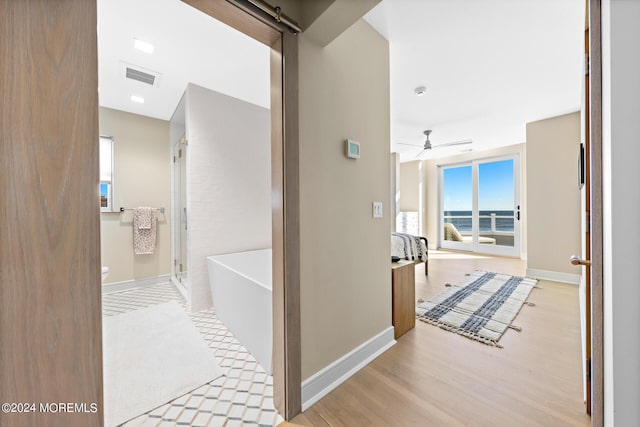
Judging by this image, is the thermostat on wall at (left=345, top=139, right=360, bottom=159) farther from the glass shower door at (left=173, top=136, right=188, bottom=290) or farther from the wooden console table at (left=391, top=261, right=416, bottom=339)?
the glass shower door at (left=173, top=136, right=188, bottom=290)

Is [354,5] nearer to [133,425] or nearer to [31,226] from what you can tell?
[31,226]

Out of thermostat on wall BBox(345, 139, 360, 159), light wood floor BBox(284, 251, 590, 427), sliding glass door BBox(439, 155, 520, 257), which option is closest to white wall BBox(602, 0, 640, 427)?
light wood floor BBox(284, 251, 590, 427)

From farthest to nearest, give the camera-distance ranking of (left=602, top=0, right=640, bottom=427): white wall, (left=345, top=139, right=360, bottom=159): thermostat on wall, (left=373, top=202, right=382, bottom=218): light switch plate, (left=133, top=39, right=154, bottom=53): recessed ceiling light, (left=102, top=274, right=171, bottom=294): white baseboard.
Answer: (left=102, top=274, right=171, bottom=294): white baseboard
(left=133, top=39, right=154, bottom=53): recessed ceiling light
(left=373, top=202, right=382, bottom=218): light switch plate
(left=345, top=139, right=360, bottom=159): thermostat on wall
(left=602, top=0, right=640, bottom=427): white wall

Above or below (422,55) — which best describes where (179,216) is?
below

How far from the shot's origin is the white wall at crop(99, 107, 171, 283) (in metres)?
3.38

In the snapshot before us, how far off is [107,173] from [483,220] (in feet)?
24.7

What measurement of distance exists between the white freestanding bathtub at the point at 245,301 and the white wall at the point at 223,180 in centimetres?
19

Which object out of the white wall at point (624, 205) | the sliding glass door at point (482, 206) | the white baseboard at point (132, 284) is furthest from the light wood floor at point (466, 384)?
the sliding glass door at point (482, 206)

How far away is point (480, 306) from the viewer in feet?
8.97

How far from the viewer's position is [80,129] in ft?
2.27

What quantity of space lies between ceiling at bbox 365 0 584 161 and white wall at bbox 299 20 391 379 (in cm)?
38

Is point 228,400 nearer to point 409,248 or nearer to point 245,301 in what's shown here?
point 245,301

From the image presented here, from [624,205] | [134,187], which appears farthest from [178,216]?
[624,205]

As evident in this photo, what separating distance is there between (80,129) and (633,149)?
4.39ft
